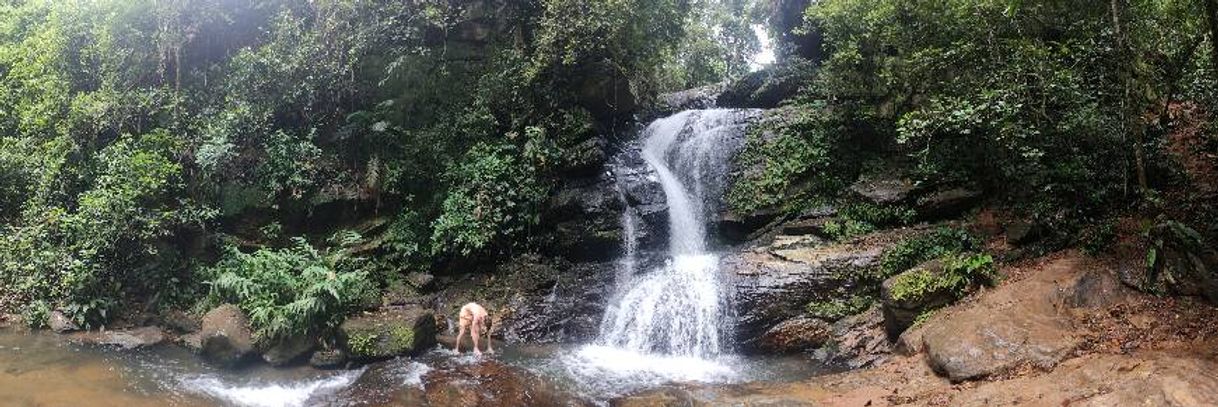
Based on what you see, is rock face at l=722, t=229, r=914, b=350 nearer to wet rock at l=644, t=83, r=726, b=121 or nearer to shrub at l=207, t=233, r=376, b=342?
shrub at l=207, t=233, r=376, b=342

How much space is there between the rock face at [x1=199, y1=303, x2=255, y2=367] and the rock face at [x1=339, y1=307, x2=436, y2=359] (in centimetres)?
145

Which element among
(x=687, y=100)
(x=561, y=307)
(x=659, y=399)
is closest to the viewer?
(x=659, y=399)

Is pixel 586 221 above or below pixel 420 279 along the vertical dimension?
above

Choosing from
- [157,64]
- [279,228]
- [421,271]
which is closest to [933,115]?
[421,271]

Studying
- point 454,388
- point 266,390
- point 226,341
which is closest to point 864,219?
point 454,388

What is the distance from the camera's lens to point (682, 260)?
13.9 m

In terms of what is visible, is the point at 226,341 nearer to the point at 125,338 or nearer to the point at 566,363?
the point at 125,338

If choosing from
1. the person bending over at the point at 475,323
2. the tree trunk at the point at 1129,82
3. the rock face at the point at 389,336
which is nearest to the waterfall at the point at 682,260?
the person bending over at the point at 475,323

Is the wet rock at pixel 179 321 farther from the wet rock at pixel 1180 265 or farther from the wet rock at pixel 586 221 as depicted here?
the wet rock at pixel 1180 265

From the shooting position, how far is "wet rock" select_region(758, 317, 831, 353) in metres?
10.9

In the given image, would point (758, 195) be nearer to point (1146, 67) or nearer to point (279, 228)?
point (1146, 67)

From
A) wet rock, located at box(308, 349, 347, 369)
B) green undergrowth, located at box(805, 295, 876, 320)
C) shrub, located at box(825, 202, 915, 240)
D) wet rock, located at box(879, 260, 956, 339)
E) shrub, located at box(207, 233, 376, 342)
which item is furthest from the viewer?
shrub, located at box(825, 202, 915, 240)

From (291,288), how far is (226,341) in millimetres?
1358

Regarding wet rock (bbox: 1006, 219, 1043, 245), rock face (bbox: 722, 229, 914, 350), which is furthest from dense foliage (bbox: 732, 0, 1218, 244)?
rock face (bbox: 722, 229, 914, 350)
